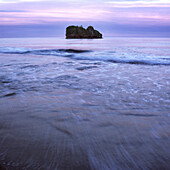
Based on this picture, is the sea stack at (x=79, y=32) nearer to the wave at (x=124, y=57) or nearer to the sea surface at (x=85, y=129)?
the wave at (x=124, y=57)

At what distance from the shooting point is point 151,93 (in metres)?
4.48

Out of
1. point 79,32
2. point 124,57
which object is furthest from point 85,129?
point 79,32

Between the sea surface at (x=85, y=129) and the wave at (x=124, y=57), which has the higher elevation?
the wave at (x=124, y=57)

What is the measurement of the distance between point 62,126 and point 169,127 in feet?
5.50

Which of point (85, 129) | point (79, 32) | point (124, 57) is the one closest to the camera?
point (85, 129)

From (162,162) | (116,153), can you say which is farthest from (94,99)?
(162,162)

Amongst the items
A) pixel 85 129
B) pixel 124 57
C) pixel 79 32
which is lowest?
pixel 85 129

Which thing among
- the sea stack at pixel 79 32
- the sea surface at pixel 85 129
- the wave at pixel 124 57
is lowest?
the sea surface at pixel 85 129

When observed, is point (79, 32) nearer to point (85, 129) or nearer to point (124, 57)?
point (124, 57)

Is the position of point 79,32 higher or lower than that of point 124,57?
higher

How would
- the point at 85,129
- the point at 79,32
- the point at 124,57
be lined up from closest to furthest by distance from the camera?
the point at 85,129
the point at 124,57
the point at 79,32

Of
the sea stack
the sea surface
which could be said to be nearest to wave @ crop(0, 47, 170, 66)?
the sea surface

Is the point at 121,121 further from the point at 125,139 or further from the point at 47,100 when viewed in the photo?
the point at 47,100

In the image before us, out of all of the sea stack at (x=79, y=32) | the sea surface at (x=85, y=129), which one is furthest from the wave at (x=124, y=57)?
the sea stack at (x=79, y=32)
